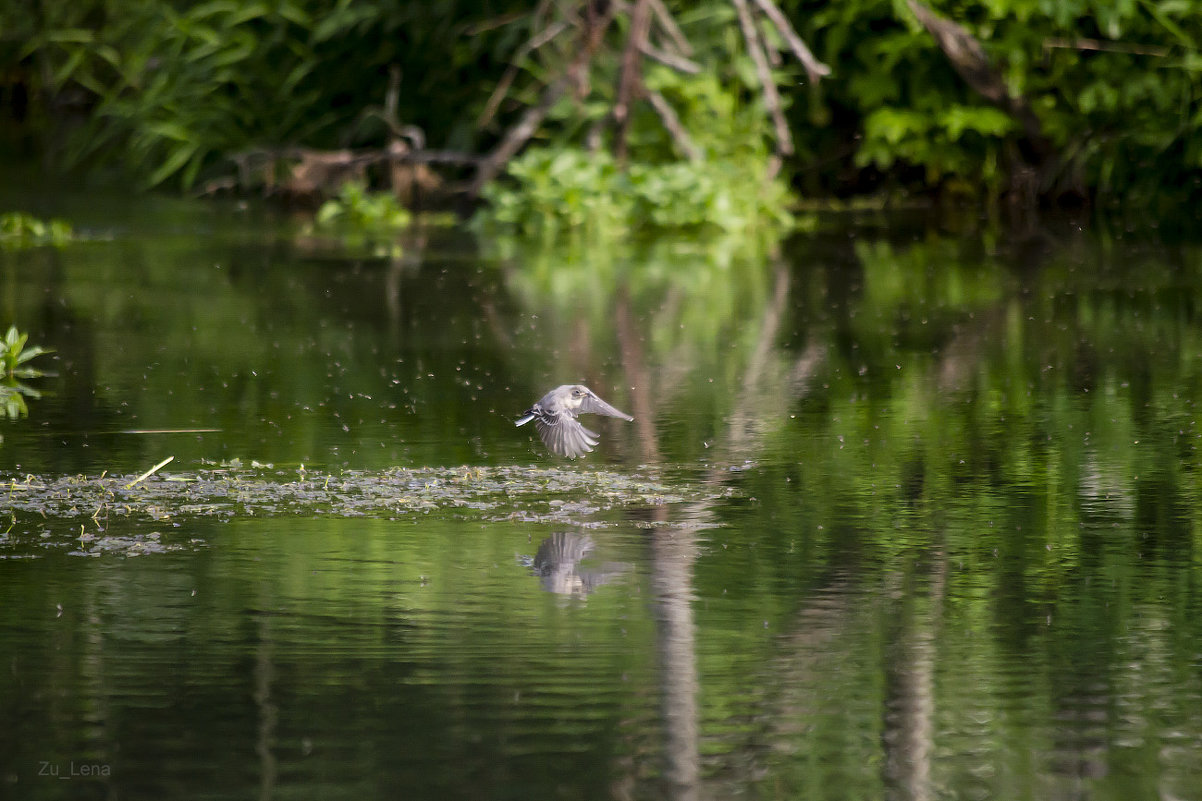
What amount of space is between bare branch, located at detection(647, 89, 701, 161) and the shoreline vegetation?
0.02 metres

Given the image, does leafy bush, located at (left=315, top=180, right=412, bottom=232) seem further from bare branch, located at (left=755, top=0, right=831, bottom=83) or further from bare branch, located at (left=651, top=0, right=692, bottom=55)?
bare branch, located at (left=755, top=0, right=831, bottom=83)

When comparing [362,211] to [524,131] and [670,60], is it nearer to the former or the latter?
[524,131]

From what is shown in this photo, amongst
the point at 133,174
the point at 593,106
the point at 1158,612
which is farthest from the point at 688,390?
the point at 133,174

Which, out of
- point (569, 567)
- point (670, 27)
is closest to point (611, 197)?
point (670, 27)

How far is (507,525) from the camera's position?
633cm

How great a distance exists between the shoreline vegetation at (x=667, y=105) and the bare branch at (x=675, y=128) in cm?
2

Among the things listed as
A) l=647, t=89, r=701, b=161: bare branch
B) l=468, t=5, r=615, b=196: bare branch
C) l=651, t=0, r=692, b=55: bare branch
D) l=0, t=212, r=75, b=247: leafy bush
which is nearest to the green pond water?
l=0, t=212, r=75, b=247: leafy bush

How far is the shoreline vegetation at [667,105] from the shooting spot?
18.5 metres

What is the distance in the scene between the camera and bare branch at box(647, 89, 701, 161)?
18.4 m

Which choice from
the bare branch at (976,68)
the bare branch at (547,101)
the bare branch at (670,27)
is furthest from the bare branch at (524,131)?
the bare branch at (976,68)

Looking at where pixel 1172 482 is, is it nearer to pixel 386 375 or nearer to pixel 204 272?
pixel 386 375

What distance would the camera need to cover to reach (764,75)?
18266 mm

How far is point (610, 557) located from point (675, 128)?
1286 centimetres

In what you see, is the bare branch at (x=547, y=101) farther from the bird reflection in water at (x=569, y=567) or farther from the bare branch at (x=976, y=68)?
the bird reflection in water at (x=569, y=567)
